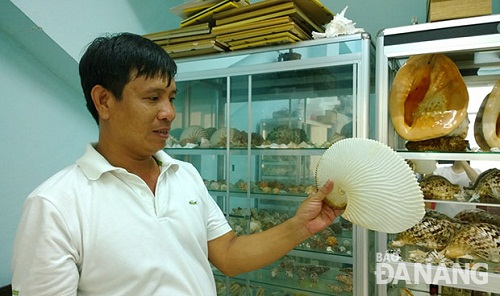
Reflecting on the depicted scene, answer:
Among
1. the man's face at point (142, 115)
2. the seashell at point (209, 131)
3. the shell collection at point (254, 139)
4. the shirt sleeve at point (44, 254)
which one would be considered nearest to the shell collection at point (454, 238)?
the shell collection at point (254, 139)

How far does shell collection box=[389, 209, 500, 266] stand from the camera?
1085 mm

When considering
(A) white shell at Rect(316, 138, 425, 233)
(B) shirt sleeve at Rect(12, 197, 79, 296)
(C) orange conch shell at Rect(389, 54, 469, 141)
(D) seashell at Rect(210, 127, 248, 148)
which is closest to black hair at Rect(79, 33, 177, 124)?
(B) shirt sleeve at Rect(12, 197, 79, 296)

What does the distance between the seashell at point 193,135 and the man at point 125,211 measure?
97cm

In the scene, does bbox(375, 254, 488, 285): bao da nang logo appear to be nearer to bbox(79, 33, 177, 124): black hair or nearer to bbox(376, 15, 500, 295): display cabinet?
bbox(376, 15, 500, 295): display cabinet

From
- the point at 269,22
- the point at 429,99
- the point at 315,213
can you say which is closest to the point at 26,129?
the point at 269,22

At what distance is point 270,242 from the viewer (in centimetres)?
102

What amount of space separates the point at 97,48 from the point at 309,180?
122 centimetres

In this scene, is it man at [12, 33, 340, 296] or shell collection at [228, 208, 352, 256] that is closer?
man at [12, 33, 340, 296]

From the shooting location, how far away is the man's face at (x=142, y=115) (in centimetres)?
84

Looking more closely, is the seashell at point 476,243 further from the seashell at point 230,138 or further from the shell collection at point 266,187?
the seashell at point 230,138

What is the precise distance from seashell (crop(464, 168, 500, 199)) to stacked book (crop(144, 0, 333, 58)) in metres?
0.89

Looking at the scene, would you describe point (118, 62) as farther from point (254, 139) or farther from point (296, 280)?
point (296, 280)

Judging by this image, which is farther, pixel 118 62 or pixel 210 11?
pixel 210 11

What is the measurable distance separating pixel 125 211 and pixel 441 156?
0.97m
